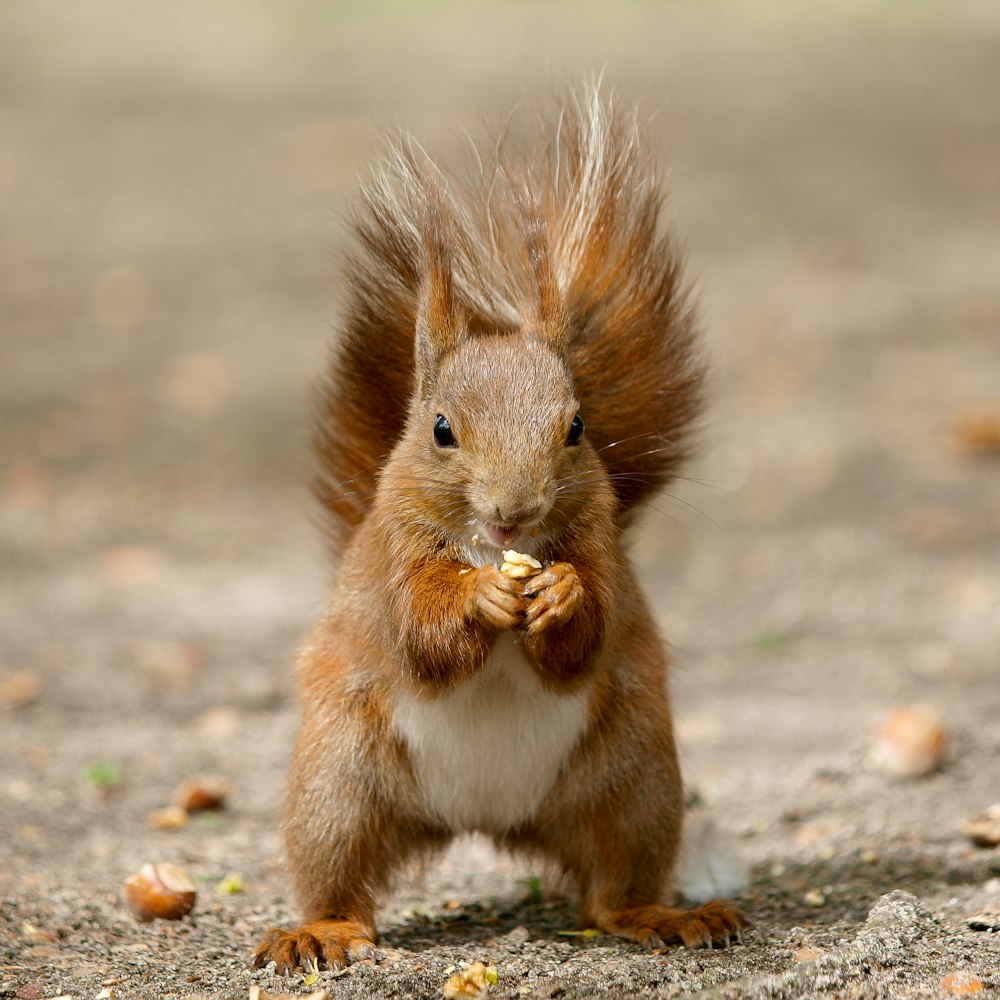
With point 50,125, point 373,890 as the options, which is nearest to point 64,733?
point 373,890

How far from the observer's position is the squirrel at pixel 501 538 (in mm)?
2400

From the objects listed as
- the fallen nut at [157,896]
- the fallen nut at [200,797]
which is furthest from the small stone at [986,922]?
the fallen nut at [200,797]

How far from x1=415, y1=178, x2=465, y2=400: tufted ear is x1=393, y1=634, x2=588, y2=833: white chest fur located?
0.50 m

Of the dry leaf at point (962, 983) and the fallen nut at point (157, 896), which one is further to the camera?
the fallen nut at point (157, 896)

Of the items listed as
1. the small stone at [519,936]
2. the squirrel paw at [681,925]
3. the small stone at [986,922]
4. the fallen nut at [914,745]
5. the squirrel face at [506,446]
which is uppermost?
the squirrel face at [506,446]

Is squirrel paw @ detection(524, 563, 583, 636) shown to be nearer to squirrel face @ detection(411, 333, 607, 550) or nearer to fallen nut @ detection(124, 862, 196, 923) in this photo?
squirrel face @ detection(411, 333, 607, 550)

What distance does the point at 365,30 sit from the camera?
38.2 ft

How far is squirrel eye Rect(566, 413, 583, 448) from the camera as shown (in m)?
2.46

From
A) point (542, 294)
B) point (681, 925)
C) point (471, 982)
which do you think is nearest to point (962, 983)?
point (681, 925)

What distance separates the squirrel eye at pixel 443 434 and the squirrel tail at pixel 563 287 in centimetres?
33

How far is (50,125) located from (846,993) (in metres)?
8.67

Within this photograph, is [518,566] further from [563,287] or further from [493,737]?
[563,287]

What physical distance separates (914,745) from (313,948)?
1.61 m

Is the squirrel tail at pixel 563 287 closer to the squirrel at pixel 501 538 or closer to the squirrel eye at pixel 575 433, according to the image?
the squirrel at pixel 501 538
